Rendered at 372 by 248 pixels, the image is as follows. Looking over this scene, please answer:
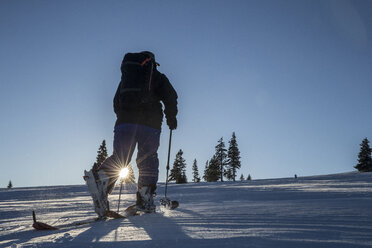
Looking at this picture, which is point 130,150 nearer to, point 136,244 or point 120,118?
point 120,118

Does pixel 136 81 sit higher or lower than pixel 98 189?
higher

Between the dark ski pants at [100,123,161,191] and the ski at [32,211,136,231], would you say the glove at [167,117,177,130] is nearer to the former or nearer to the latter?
the dark ski pants at [100,123,161,191]

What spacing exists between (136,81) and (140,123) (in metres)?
0.57

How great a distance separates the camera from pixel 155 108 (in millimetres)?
3580

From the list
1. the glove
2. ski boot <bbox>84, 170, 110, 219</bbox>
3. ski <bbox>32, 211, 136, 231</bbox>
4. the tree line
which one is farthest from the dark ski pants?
the tree line

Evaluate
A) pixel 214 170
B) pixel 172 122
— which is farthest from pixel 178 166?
pixel 172 122

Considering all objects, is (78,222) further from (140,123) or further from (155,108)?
(155,108)

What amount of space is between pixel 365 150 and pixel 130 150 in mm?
50077

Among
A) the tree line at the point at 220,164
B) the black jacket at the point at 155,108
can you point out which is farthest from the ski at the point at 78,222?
the tree line at the point at 220,164

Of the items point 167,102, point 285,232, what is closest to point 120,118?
point 167,102

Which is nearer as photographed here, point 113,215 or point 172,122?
point 113,215

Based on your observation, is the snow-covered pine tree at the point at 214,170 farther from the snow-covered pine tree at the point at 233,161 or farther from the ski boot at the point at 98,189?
the ski boot at the point at 98,189

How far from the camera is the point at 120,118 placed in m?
3.42

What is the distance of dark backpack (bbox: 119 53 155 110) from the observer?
3.35 m
